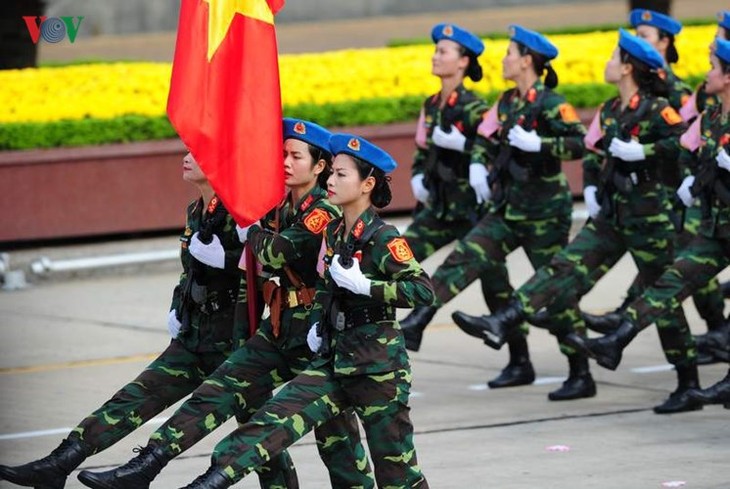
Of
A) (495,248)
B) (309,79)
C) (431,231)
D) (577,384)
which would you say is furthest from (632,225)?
(309,79)

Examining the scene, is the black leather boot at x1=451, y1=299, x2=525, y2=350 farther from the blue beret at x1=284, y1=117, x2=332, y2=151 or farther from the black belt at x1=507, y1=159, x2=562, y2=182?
the blue beret at x1=284, y1=117, x2=332, y2=151

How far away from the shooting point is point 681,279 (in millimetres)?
9906

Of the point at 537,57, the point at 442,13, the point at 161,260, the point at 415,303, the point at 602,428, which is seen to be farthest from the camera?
the point at 442,13

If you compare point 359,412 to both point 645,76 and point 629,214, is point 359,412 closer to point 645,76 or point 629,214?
point 629,214

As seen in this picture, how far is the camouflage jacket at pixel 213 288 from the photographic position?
8039mm

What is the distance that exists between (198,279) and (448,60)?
3.40 meters

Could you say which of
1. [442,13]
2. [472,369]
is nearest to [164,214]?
[472,369]

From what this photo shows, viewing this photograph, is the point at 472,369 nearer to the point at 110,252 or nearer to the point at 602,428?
the point at 602,428

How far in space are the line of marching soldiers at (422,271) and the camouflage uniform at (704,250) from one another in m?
0.01

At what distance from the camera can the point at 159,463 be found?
24.5 feet

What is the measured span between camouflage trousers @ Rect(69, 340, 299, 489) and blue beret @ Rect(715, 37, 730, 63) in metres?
3.29

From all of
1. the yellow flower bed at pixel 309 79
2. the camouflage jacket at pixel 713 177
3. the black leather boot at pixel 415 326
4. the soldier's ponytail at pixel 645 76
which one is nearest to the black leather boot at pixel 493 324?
the black leather boot at pixel 415 326

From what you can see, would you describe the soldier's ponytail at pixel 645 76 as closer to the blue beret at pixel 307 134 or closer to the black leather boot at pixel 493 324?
the black leather boot at pixel 493 324

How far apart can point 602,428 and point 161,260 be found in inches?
250
